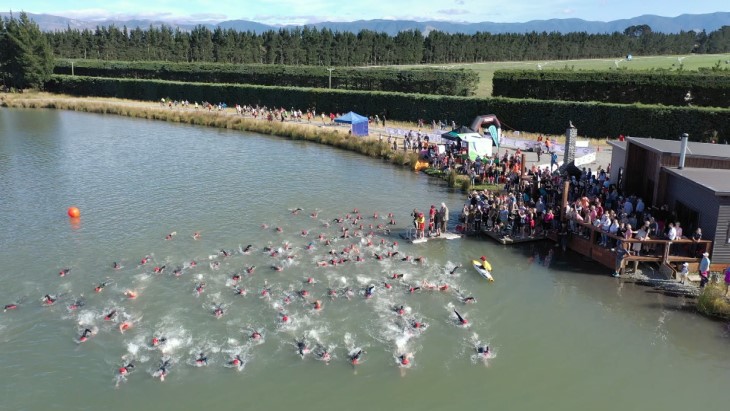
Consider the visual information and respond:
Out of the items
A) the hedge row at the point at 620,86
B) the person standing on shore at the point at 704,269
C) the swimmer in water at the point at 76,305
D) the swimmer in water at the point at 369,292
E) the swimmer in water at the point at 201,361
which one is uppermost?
the hedge row at the point at 620,86

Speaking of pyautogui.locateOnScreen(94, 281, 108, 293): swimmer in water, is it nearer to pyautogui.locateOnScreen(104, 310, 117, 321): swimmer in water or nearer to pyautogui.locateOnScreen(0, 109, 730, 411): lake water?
pyautogui.locateOnScreen(0, 109, 730, 411): lake water

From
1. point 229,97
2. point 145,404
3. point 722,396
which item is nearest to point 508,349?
point 722,396

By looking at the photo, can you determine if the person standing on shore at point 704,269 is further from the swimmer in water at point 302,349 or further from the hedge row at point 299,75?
the hedge row at point 299,75

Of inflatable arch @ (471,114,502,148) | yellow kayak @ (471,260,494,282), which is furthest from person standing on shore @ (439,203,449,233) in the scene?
inflatable arch @ (471,114,502,148)

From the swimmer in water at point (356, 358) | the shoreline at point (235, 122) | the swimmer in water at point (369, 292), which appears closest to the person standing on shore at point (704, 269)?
the swimmer in water at point (369, 292)

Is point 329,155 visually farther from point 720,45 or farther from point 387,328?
point 720,45
